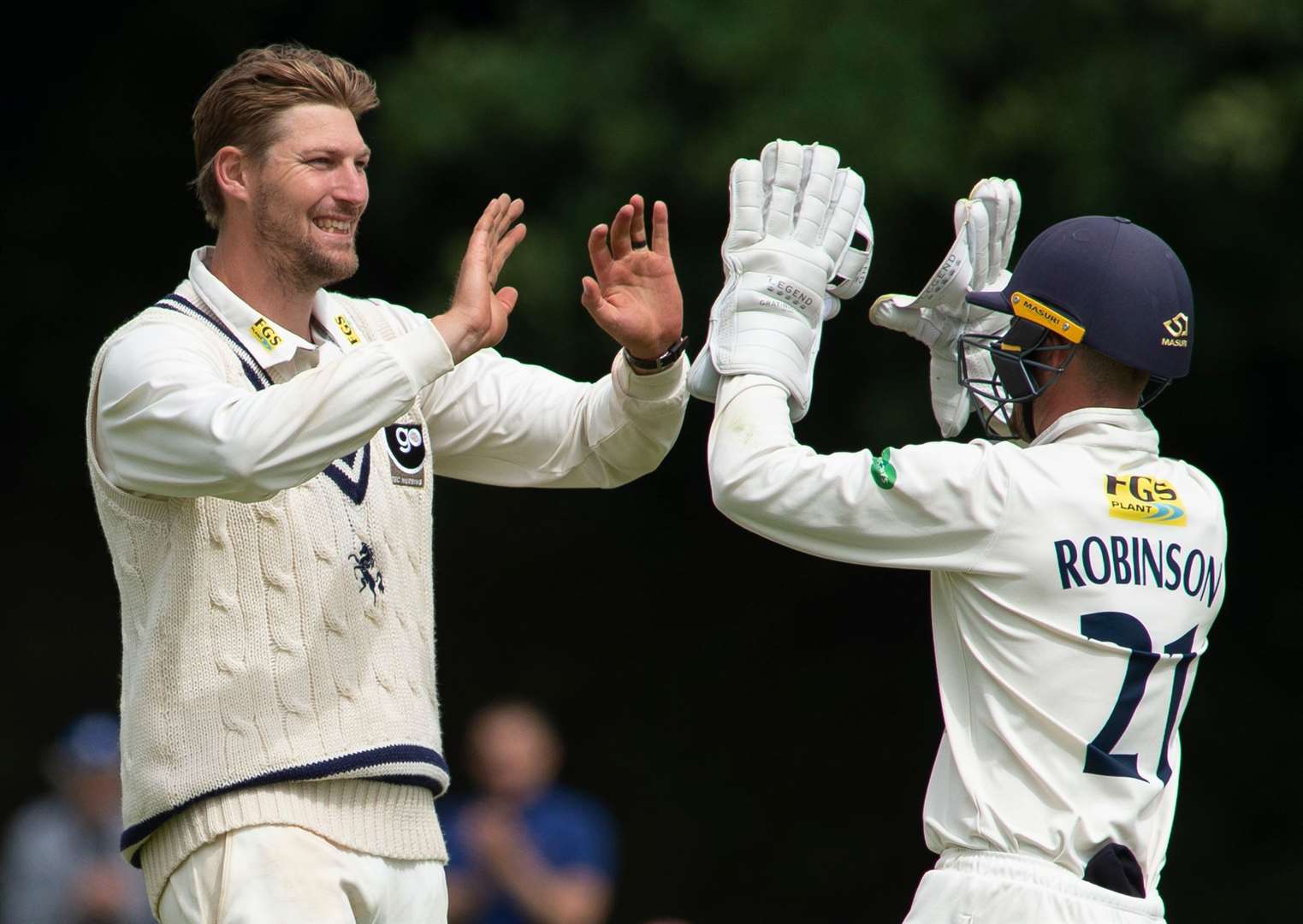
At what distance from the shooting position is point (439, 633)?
8.88 meters

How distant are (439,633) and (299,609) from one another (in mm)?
5412

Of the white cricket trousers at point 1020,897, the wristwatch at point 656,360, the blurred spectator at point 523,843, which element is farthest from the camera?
the blurred spectator at point 523,843

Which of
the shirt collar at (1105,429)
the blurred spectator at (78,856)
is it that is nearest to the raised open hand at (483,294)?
the shirt collar at (1105,429)

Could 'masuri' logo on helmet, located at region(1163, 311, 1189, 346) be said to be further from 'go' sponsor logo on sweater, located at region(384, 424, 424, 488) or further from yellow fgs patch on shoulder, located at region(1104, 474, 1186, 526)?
'go' sponsor logo on sweater, located at region(384, 424, 424, 488)

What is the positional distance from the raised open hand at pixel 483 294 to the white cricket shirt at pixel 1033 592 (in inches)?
18.9

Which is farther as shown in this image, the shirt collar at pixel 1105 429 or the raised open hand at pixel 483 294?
the raised open hand at pixel 483 294

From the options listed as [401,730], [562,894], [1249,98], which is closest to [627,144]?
[1249,98]

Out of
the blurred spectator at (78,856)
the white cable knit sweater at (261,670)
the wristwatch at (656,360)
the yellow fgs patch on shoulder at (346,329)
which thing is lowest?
the blurred spectator at (78,856)

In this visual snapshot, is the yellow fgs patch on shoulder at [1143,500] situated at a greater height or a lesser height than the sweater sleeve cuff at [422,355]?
lesser

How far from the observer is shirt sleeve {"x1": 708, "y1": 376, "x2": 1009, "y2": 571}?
3.29 metres

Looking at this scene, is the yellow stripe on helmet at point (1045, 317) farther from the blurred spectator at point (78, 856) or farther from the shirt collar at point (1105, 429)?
the blurred spectator at point (78, 856)

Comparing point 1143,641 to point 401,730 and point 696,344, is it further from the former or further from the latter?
point 696,344

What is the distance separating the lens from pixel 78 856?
700cm

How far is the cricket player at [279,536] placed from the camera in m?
3.37
